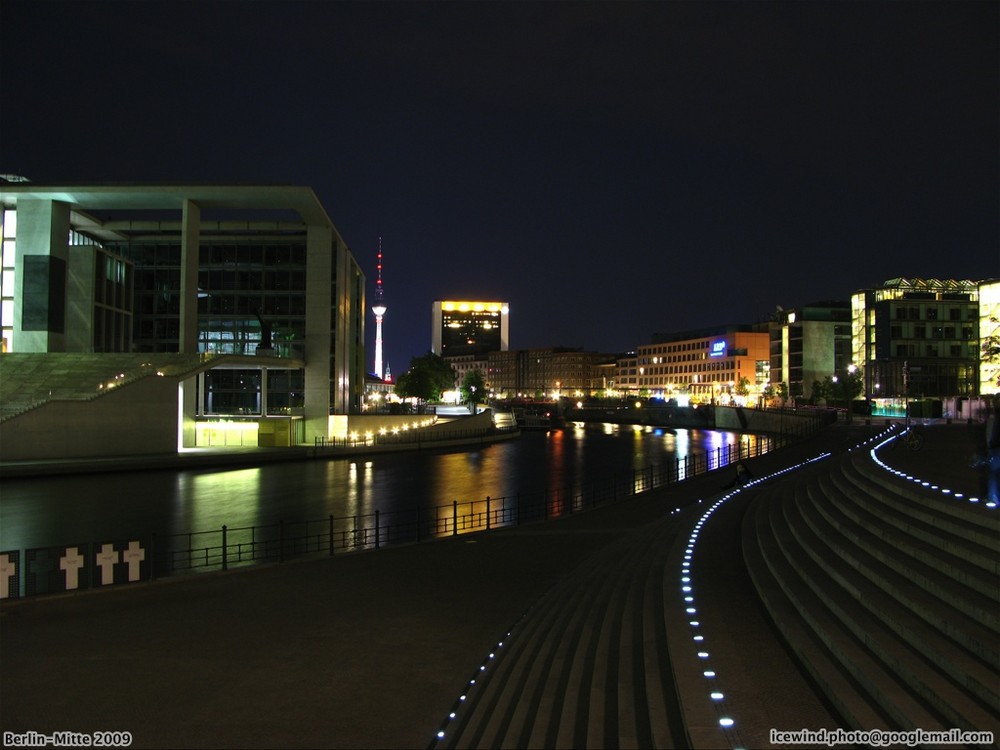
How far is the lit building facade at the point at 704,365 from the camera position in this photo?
131375 millimetres

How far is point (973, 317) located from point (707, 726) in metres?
87.6

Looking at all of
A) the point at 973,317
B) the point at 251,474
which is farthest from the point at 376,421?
the point at 973,317

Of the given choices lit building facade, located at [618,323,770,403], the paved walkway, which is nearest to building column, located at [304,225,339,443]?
the paved walkway

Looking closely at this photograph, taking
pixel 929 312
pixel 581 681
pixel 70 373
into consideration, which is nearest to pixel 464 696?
pixel 581 681

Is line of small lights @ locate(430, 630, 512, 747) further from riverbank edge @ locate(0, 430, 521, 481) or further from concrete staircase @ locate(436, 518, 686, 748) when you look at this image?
riverbank edge @ locate(0, 430, 521, 481)

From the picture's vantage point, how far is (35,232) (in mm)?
46156

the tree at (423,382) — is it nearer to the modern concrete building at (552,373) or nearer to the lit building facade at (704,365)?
the lit building facade at (704,365)

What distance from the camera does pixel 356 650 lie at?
8328 mm

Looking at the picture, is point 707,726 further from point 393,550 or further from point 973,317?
point 973,317

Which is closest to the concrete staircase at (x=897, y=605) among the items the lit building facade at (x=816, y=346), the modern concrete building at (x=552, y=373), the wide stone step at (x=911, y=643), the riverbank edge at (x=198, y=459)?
the wide stone step at (x=911, y=643)

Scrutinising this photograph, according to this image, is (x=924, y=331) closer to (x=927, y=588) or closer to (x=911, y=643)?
(x=927, y=588)

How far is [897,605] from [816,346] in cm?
10983

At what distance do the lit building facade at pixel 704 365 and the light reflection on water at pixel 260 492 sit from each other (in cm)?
8352

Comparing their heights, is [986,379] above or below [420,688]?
above
